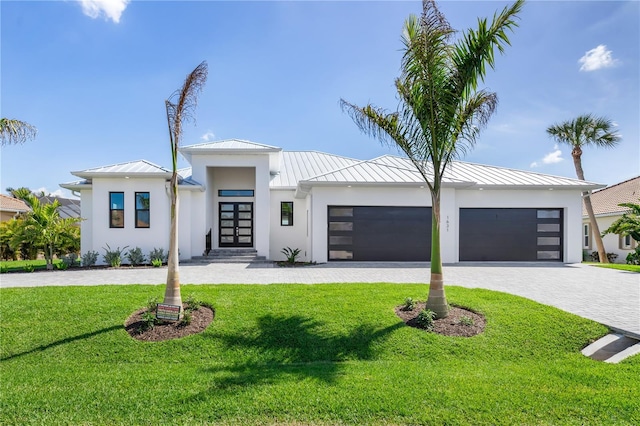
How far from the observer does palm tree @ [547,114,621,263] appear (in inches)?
748

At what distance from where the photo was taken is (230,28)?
10.7m

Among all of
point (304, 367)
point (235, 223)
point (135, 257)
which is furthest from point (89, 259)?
point (304, 367)

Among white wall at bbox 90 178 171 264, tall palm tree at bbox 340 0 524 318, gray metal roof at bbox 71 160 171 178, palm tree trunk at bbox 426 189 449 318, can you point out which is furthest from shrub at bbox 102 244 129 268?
palm tree trunk at bbox 426 189 449 318

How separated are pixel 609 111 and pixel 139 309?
83.5 feet

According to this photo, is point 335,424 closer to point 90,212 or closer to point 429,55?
point 429,55

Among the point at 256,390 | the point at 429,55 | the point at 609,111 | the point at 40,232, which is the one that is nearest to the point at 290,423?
the point at 256,390

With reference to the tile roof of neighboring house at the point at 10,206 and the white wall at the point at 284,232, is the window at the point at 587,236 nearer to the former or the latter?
the white wall at the point at 284,232

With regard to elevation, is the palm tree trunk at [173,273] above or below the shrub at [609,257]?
above

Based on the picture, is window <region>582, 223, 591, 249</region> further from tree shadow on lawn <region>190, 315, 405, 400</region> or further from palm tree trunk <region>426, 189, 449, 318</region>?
tree shadow on lawn <region>190, 315, 405, 400</region>

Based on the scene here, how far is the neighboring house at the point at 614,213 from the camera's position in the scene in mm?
19891

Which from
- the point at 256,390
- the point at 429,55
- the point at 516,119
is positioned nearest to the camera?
the point at 256,390

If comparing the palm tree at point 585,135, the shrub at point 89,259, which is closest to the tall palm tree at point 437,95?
the shrub at point 89,259

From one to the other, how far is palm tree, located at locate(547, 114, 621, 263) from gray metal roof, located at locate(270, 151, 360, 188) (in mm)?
13542

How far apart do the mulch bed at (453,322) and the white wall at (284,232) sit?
367 inches
